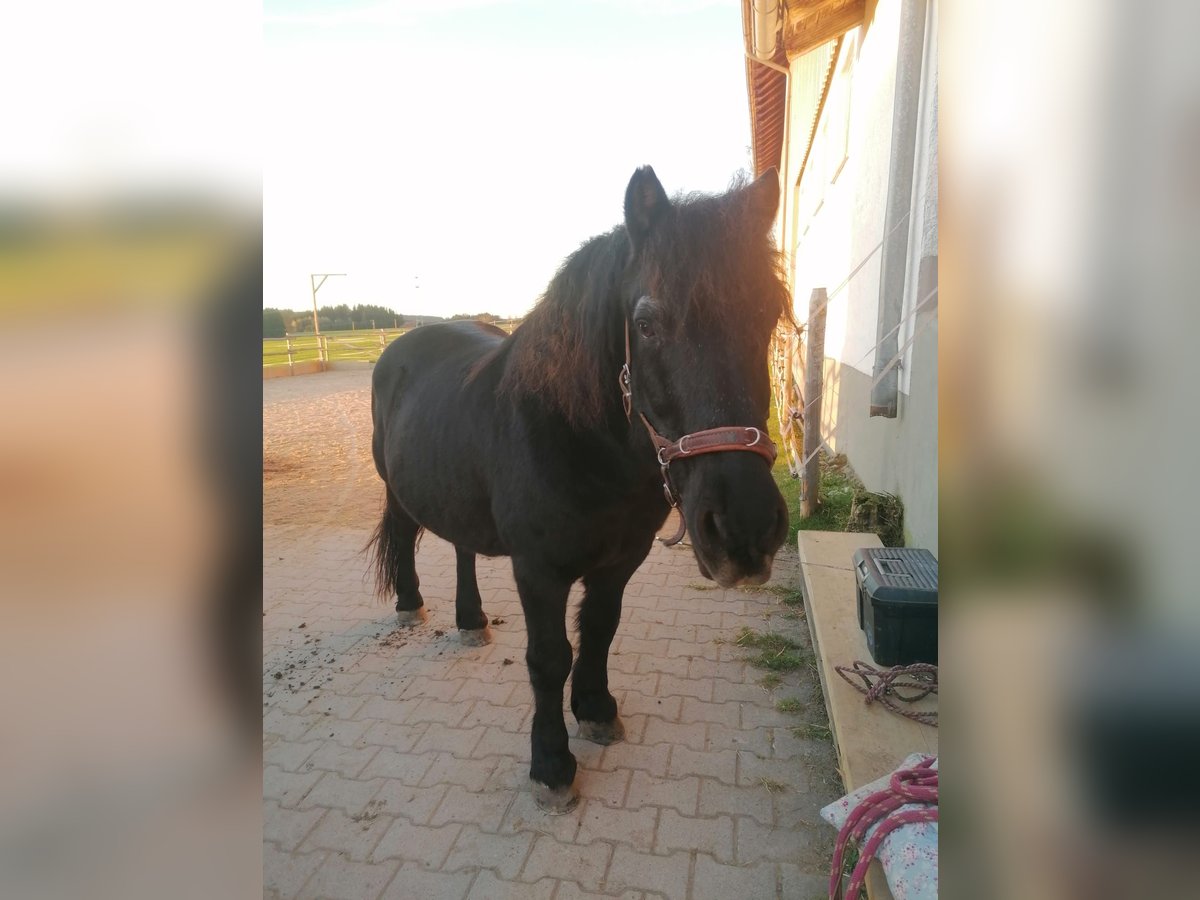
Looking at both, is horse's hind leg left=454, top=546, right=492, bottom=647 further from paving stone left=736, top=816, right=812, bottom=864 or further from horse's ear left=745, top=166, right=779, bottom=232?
horse's ear left=745, top=166, right=779, bottom=232

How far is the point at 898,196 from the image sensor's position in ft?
13.5

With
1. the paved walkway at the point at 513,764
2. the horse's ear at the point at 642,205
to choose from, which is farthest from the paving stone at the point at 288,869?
the horse's ear at the point at 642,205

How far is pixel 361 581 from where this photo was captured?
4848mm

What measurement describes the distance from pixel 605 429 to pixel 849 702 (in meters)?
1.36

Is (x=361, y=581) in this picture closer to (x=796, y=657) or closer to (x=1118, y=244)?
(x=796, y=657)


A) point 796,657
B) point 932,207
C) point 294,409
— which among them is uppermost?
point 932,207

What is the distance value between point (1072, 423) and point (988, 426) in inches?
2.0

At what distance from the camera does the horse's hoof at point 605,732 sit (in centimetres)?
284

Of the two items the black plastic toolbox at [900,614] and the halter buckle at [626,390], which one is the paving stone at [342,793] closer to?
the halter buckle at [626,390]

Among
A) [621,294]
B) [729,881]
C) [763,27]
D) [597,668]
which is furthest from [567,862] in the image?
[763,27]

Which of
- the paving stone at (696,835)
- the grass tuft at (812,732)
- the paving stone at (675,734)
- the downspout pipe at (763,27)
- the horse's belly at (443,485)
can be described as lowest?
the paving stone at (696,835)

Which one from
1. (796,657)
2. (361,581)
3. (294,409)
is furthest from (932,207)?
(294,409)

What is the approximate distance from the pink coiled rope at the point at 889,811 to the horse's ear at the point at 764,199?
151 centimetres

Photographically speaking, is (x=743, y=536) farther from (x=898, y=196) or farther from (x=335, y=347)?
(x=335, y=347)
